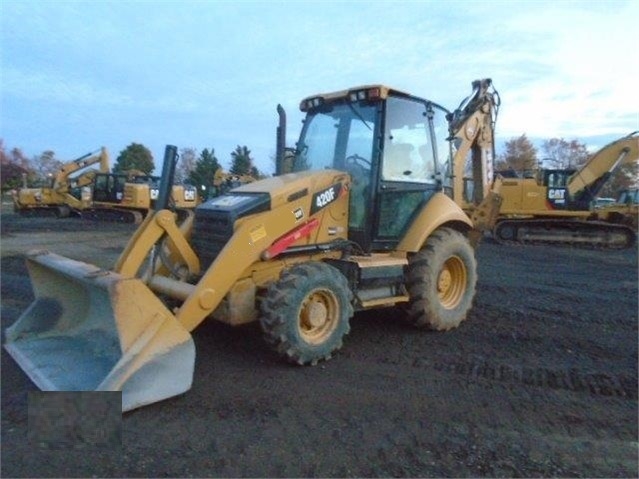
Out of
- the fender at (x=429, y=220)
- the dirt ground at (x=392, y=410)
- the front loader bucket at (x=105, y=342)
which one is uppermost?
the fender at (x=429, y=220)

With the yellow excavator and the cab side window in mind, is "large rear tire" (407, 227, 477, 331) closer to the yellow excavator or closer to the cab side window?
the cab side window

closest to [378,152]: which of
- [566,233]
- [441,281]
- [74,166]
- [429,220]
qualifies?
[429,220]

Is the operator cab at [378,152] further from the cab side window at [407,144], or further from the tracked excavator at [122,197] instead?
the tracked excavator at [122,197]

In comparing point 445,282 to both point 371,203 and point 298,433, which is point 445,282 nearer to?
point 371,203

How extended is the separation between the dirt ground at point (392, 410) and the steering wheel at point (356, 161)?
5.90ft

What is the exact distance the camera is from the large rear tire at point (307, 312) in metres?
4.04

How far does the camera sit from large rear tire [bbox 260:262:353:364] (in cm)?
404

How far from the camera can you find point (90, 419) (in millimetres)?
3154

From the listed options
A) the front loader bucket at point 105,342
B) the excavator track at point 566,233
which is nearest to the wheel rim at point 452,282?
the front loader bucket at point 105,342

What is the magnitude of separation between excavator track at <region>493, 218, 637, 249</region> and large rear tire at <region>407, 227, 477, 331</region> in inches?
436

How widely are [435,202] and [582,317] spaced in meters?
2.54

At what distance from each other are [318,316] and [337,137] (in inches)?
81.7

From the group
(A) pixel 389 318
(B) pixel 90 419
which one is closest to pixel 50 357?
(B) pixel 90 419

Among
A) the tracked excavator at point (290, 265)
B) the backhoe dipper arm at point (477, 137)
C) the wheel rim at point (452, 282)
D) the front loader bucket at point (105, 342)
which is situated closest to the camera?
the front loader bucket at point (105, 342)
